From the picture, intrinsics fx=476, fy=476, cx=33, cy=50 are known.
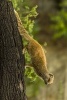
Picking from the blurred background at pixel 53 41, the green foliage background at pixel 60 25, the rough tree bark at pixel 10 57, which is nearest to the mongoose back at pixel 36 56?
the rough tree bark at pixel 10 57

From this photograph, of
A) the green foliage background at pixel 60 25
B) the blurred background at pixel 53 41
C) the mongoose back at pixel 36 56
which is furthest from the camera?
the green foliage background at pixel 60 25

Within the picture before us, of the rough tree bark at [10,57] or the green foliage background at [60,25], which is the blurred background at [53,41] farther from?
the rough tree bark at [10,57]

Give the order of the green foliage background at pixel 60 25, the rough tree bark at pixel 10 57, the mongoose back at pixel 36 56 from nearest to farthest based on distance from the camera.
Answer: the rough tree bark at pixel 10 57, the mongoose back at pixel 36 56, the green foliage background at pixel 60 25

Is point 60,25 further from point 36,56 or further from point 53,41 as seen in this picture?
point 36,56

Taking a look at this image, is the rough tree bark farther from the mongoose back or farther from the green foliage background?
the green foliage background

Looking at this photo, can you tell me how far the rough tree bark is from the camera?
17.4 feet

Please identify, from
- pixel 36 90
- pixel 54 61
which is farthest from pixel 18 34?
pixel 54 61

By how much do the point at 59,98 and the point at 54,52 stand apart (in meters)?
2.85

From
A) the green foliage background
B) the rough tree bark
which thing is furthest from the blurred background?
the rough tree bark

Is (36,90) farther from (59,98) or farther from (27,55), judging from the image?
(27,55)

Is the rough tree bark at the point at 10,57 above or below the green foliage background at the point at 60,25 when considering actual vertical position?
above

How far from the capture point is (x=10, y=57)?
5395 mm

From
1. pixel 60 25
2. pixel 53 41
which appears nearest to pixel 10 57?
pixel 60 25

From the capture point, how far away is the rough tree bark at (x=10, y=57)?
5.30 meters
